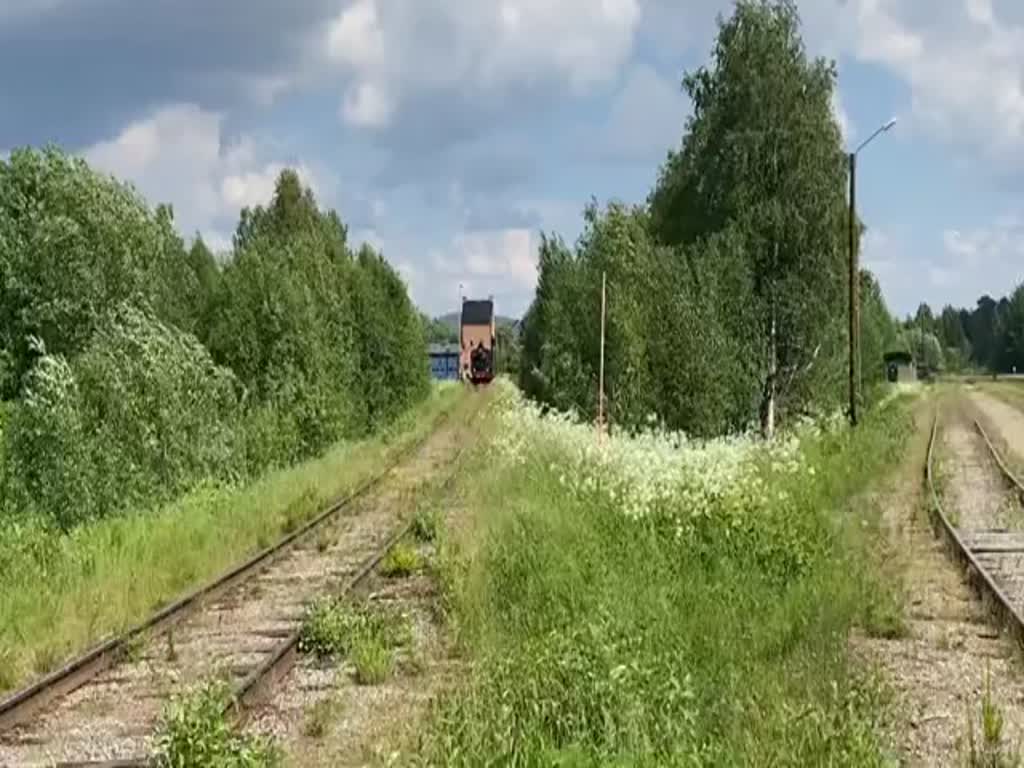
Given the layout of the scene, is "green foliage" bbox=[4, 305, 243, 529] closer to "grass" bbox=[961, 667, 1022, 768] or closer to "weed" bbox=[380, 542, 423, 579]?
"weed" bbox=[380, 542, 423, 579]

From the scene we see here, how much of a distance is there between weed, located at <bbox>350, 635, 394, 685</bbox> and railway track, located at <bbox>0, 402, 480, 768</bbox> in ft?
2.01

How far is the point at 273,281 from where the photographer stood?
4056 cm

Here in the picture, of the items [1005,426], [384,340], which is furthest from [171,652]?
[1005,426]

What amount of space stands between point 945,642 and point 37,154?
48.4 metres

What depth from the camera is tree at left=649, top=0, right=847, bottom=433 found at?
137ft

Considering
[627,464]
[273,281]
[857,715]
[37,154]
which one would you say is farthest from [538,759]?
[37,154]

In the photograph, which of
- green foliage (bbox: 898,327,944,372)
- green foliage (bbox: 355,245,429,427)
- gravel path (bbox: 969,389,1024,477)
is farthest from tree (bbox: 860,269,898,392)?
green foliage (bbox: 898,327,944,372)

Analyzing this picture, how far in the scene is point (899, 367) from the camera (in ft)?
412

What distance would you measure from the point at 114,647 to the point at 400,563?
18.5 ft

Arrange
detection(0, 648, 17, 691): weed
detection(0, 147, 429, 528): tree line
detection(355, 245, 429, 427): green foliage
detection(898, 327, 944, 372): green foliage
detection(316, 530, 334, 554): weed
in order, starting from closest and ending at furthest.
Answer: detection(0, 648, 17, 691): weed
detection(316, 530, 334, 554): weed
detection(0, 147, 429, 528): tree line
detection(355, 245, 429, 427): green foliage
detection(898, 327, 944, 372): green foliage

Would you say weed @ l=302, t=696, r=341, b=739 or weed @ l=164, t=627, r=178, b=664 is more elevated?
A: weed @ l=302, t=696, r=341, b=739

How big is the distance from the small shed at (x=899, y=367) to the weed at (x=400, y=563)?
308 ft

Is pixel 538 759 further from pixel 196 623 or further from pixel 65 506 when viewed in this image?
pixel 65 506

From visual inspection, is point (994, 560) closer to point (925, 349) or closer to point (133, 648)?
point (133, 648)
